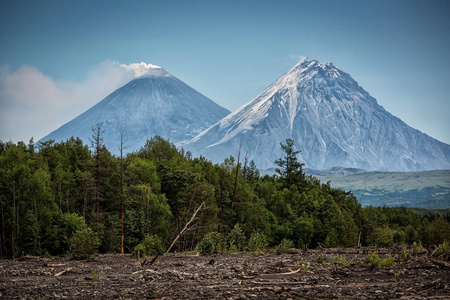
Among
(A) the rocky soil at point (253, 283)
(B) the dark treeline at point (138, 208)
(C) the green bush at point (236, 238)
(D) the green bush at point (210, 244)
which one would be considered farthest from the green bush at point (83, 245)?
(C) the green bush at point (236, 238)

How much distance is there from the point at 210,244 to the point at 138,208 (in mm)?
19909

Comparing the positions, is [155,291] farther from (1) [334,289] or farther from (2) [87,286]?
(1) [334,289]

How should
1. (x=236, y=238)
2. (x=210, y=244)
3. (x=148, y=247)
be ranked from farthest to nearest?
(x=236, y=238), (x=148, y=247), (x=210, y=244)

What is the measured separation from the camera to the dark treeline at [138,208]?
167 feet

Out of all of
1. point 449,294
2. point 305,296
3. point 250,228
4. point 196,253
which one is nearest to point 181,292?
point 305,296

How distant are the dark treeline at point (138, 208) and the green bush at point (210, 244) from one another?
Answer: 9.0 inches

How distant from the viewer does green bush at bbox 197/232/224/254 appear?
41281 millimetres

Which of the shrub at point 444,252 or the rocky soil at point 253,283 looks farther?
the shrub at point 444,252

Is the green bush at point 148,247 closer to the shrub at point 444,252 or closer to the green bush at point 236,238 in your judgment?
the green bush at point 236,238

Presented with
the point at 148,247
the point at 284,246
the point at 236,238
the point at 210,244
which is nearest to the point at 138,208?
the point at 148,247

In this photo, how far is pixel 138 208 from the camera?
57.6 m

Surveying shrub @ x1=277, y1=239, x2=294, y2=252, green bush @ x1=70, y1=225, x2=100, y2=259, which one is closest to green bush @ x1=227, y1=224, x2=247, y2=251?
shrub @ x1=277, y1=239, x2=294, y2=252

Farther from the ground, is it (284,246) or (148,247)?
(148,247)

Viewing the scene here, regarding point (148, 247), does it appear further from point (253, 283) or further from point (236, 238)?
point (253, 283)
